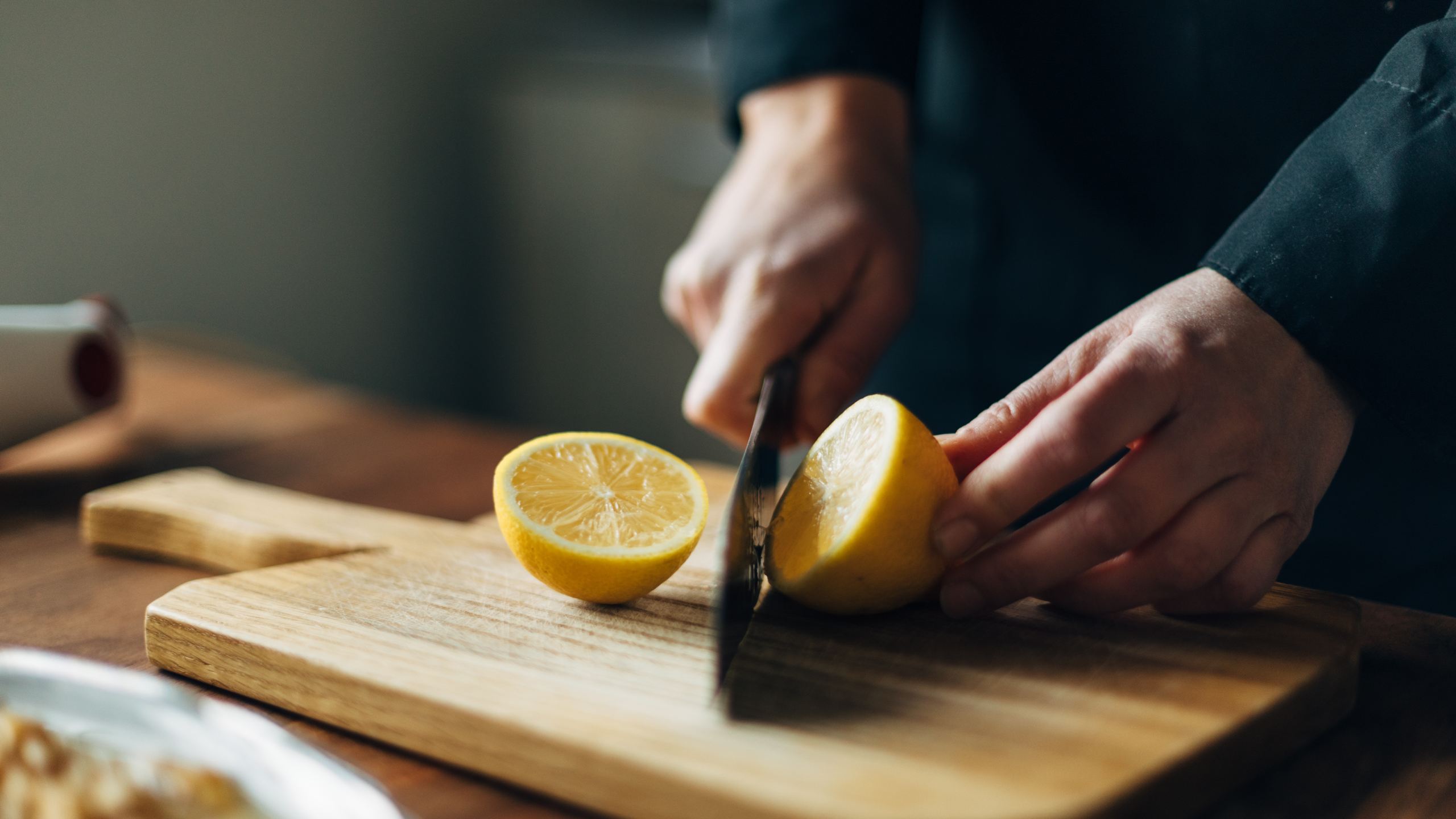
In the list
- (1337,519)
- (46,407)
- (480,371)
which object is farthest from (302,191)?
(1337,519)

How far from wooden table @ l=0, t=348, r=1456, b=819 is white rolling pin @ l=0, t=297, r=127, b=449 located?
7 centimetres

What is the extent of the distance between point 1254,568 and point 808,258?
22.8 inches

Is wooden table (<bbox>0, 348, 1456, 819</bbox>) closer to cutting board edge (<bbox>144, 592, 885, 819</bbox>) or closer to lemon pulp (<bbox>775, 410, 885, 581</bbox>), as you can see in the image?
cutting board edge (<bbox>144, 592, 885, 819</bbox>)

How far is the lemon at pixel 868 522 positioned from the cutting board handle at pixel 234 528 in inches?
15.1

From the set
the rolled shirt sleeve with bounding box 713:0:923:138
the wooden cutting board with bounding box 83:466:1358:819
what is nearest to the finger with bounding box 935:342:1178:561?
the wooden cutting board with bounding box 83:466:1358:819

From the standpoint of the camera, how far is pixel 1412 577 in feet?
3.75

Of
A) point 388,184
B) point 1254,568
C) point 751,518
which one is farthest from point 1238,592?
point 388,184

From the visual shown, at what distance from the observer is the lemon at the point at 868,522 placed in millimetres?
849

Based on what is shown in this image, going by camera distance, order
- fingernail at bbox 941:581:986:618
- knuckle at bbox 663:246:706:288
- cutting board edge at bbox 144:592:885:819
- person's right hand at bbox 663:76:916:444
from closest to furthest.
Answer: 1. cutting board edge at bbox 144:592:885:819
2. fingernail at bbox 941:581:986:618
3. person's right hand at bbox 663:76:916:444
4. knuckle at bbox 663:246:706:288

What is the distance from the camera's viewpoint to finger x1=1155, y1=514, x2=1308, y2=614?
86 centimetres

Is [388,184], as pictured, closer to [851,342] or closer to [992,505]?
[851,342]

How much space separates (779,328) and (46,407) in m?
→ 0.93

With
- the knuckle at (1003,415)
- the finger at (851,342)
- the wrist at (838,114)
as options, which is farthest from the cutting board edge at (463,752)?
the wrist at (838,114)

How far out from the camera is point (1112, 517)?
820mm
